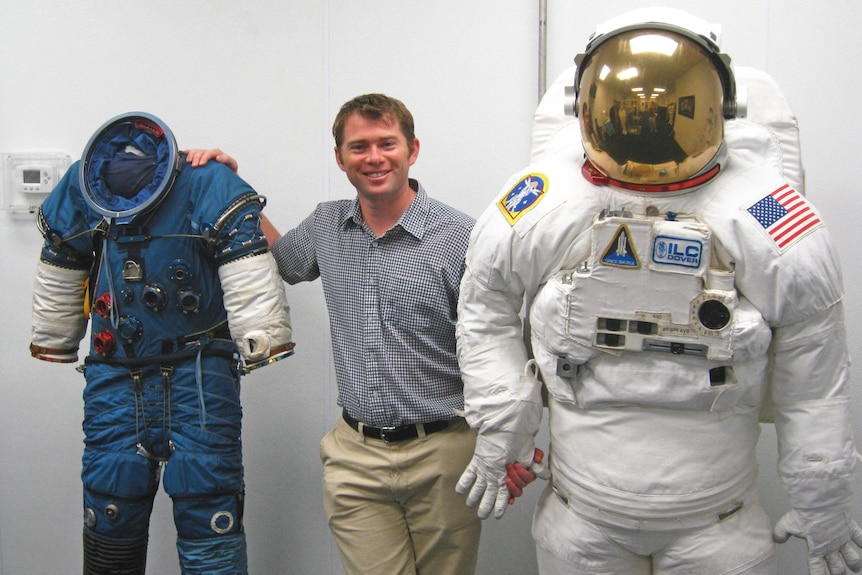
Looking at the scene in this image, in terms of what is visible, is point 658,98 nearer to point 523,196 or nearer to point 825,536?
point 523,196

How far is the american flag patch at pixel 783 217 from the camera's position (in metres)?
1.33

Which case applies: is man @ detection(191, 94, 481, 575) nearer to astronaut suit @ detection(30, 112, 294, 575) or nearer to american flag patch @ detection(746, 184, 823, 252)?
astronaut suit @ detection(30, 112, 294, 575)

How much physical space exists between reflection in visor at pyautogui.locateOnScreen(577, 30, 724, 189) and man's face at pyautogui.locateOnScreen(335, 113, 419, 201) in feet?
1.88

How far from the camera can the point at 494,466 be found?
1.57 meters

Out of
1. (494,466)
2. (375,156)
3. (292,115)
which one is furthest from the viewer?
(292,115)

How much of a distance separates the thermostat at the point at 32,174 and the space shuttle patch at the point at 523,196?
1.52 m

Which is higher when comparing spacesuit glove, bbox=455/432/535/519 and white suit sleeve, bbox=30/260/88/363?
white suit sleeve, bbox=30/260/88/363

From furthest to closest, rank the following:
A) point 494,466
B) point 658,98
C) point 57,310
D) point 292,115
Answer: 1. point 292,115
2. point 57,310
3. point 494,466
4. point 658,98

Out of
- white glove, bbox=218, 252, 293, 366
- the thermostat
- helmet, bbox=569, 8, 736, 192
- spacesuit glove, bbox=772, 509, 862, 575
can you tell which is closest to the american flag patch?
helmet, bbox=569, 8, 736, 192

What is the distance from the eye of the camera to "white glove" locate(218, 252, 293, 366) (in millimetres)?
1777

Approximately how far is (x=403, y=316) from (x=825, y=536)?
0.94 metres

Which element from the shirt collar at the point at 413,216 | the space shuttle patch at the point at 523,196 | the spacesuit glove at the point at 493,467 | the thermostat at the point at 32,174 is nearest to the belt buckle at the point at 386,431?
the spacesuit glove at the point at 493,467

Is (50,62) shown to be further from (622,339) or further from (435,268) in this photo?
(622,339)

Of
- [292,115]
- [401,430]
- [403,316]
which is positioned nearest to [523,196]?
[403,316]
